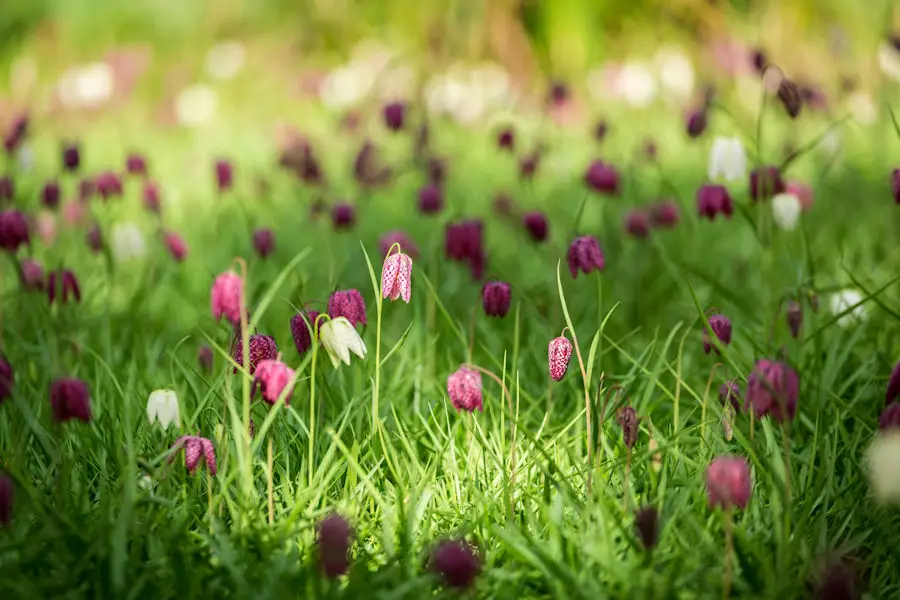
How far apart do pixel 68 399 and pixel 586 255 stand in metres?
0.92

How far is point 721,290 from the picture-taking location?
7.65 ft

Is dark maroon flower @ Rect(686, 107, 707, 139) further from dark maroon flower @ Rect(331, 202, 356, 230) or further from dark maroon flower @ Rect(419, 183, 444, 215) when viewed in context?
dark maroon flower @ Rect(331, 202, 356, 230)

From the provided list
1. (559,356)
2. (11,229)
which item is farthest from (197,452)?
(11,229)

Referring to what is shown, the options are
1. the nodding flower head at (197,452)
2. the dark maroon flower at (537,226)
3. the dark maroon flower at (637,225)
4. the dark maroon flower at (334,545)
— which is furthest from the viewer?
the dark maroon flower at (637,225)

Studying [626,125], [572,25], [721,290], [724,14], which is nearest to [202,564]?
[721,290]

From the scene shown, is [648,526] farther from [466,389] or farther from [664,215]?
[664,215]

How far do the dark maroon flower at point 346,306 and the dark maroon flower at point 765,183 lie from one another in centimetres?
97

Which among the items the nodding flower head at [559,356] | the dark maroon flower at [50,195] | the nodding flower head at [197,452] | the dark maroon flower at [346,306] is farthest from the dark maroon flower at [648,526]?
the dark maroon flower at [50,195]

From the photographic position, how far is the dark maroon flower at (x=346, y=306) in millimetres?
1680

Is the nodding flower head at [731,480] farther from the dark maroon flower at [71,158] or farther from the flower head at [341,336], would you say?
the dark maroon flower at [71,158]

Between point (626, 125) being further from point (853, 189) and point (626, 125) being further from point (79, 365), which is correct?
point (79, 365)

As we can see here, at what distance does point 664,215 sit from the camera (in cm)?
297

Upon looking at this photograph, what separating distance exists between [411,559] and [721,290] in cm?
108

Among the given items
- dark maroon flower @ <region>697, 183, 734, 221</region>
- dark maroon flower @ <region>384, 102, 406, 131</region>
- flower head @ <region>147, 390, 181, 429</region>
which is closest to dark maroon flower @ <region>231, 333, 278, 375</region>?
flower head @ <region>147, 390, 181, 429</region>
